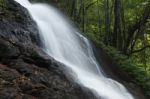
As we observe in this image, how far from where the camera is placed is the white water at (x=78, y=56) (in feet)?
39.6

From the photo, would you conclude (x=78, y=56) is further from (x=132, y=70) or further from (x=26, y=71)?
(x=26, y=71)

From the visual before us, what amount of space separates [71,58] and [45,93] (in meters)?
4.33

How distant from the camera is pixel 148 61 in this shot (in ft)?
94.8

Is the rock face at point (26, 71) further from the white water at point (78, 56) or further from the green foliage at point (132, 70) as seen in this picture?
the green foliage at point (132, 70)

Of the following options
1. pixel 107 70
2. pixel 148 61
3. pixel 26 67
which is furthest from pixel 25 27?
pixel 148 61

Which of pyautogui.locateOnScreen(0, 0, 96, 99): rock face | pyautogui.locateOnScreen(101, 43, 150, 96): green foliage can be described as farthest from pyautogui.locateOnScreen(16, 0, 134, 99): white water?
pyautogui.locateOnScreen(101, 43, 150, 96): green foliage

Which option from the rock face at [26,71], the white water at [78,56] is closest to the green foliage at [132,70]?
the white water at [78,56]

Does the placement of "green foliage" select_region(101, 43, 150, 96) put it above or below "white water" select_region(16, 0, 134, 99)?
below

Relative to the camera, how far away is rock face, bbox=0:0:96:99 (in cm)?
877

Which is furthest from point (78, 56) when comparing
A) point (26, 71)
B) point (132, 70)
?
point (26, 71)

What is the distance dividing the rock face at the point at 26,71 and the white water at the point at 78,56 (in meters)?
0.80

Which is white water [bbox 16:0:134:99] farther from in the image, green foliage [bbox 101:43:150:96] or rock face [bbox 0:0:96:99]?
green foliage [bbox 101:43:150:96]

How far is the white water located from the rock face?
2.62 ft

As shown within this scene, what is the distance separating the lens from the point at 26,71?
931 centimetres
